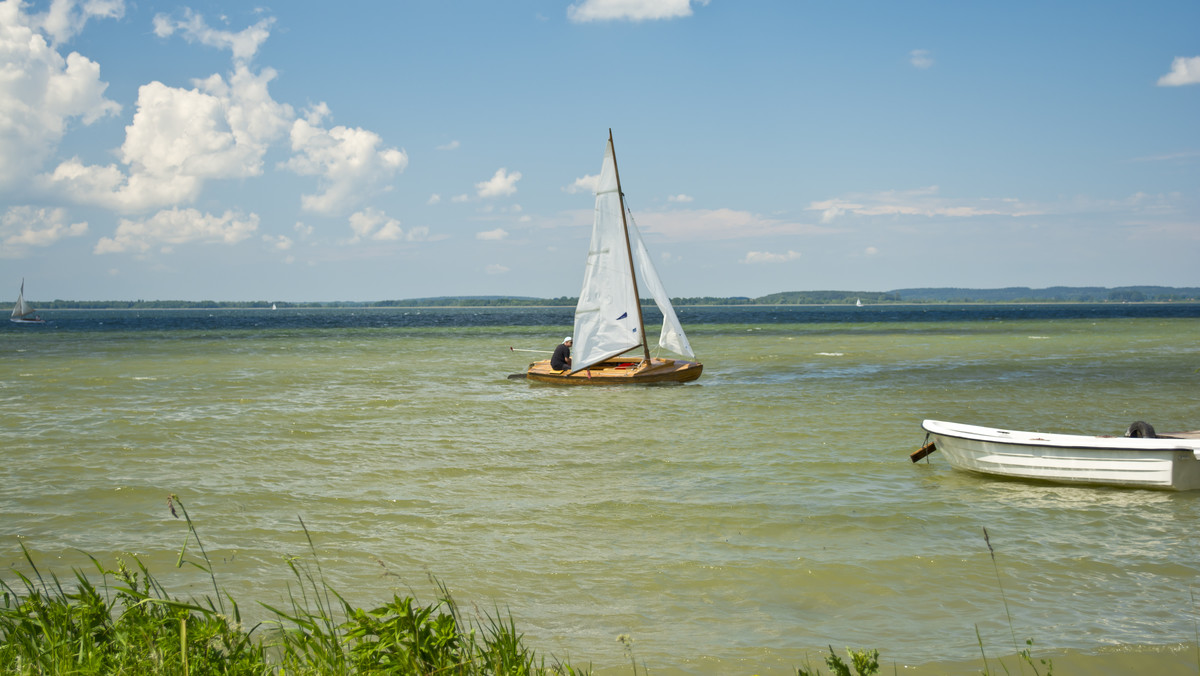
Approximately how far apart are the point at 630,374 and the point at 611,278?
129 inches

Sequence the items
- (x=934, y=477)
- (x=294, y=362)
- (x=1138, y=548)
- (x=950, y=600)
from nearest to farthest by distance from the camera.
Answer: (x=950, y=600) → (x=1138, y=548) → (x=934, y=477) → (x=294, y=362)

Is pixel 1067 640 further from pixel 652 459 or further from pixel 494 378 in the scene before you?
pixel 494 378

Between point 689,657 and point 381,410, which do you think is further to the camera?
point 381,410

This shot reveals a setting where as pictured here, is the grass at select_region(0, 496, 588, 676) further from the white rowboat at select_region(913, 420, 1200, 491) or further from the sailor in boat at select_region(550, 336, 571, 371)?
the sailor in boat at select_region(550, 336, 571, 371)

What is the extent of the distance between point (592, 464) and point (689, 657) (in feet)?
27.2

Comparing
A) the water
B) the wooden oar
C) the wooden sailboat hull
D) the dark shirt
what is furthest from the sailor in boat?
the wooden oar

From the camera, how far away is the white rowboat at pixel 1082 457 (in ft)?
37.0

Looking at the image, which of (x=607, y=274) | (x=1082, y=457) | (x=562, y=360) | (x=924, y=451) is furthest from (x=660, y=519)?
(x=562, y=360)

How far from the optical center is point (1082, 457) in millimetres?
11680

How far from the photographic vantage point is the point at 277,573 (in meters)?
8.38

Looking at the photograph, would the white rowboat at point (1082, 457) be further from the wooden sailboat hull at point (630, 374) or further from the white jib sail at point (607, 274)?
the white jib sail at point (607, 274)

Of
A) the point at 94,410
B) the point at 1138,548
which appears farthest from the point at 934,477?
the point at 94,410

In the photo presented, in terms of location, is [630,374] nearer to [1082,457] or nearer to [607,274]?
[607,274]

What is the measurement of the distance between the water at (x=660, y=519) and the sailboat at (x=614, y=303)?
10.2 feet
